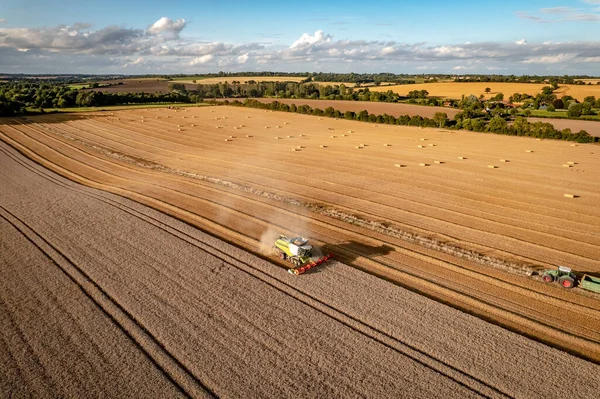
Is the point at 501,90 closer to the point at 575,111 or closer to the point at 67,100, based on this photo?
the point at 575,111

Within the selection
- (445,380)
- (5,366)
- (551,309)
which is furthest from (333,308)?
(5,366)

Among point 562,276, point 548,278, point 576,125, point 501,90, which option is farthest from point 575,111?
point 548,278

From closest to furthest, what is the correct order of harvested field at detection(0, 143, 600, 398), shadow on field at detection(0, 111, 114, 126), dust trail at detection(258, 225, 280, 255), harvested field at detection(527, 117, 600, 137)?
harvested field at detection(0, 143, 600, 398) < dust trail at detection(258, 225, 280, 255) < harvested field at detection(527, 117, 600, 137) < shadow on field at detection(0, 111, 114, 126)

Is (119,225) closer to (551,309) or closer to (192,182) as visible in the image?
(192,182)

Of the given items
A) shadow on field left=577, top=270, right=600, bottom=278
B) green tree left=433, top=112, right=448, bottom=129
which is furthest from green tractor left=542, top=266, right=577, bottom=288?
green tree left=433, top=112, right=448, bottom=129

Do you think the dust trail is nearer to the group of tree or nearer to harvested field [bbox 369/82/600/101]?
the group of tree

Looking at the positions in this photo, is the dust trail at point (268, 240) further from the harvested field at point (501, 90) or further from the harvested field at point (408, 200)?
the harvested field at point (501, 90)
